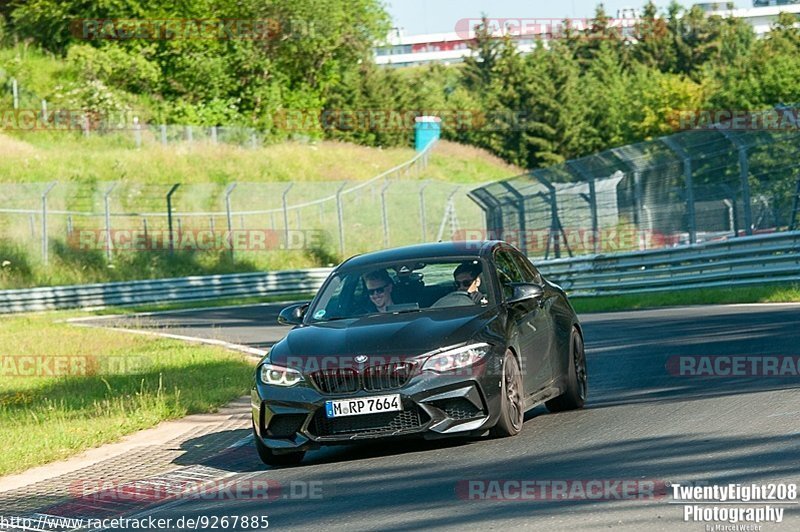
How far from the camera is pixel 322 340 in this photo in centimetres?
945

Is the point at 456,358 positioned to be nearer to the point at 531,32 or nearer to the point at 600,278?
the point at 600,278

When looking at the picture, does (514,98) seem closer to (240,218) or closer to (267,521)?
(240,218)

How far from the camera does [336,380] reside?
9.10 metres

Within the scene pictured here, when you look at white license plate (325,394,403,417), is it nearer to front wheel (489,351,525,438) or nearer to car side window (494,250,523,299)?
front wheel (489,351,525,438)

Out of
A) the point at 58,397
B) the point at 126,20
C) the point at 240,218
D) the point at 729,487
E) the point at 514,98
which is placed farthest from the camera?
the point at 514,98

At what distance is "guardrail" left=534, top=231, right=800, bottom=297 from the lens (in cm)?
2211

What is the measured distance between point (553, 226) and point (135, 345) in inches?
485

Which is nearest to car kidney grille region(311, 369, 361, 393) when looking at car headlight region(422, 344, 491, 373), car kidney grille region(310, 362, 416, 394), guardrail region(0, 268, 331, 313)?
car kidney grille region(310, 362, 416, 394)

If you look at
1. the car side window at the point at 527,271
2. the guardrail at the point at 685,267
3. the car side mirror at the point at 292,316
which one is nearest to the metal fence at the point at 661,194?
the guardrail at the point at 685,267

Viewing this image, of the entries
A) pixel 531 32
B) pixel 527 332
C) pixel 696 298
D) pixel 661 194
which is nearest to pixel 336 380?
pixel 527 332

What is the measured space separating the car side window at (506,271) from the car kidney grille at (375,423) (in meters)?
1.64

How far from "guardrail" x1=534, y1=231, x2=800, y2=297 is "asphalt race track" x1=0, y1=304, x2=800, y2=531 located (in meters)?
9.52

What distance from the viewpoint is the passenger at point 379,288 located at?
10.2 metres

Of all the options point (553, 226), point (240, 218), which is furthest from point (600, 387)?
point (240, 218)
